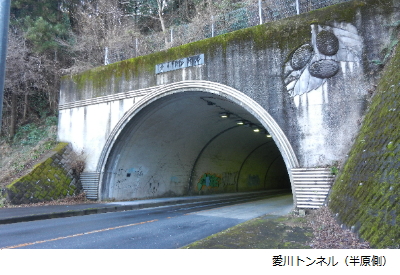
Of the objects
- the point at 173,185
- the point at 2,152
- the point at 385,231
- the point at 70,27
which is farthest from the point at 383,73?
the point at 70,27

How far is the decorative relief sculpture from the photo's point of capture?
8695mm

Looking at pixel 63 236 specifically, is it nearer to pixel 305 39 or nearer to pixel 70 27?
pixel 305 39

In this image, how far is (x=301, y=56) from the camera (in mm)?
9258

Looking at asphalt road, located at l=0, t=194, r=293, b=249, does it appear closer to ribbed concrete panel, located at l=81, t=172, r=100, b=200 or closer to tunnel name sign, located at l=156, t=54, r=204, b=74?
ribbed concrete panel, located at l=81, t=172, r=100, b=200

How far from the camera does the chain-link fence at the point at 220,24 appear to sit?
10.6 meters

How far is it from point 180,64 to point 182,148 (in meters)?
5.73

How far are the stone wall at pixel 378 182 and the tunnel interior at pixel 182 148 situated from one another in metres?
6.02

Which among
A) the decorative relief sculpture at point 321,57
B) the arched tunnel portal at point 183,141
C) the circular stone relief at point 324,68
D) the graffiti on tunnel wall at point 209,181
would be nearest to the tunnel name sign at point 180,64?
the arched tunnel portal at point 183,141

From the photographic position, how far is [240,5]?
15445 millimetres

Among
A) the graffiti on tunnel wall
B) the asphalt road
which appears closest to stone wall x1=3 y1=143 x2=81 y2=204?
the asphalt road

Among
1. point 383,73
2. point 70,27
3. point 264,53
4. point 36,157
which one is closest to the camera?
point 383,73

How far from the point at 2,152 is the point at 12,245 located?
12.2 metres

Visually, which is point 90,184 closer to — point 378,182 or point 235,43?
point 235,43

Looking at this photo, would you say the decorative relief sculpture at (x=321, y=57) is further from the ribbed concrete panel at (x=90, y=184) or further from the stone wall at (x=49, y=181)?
the stone wall at (x=49, y=181)
